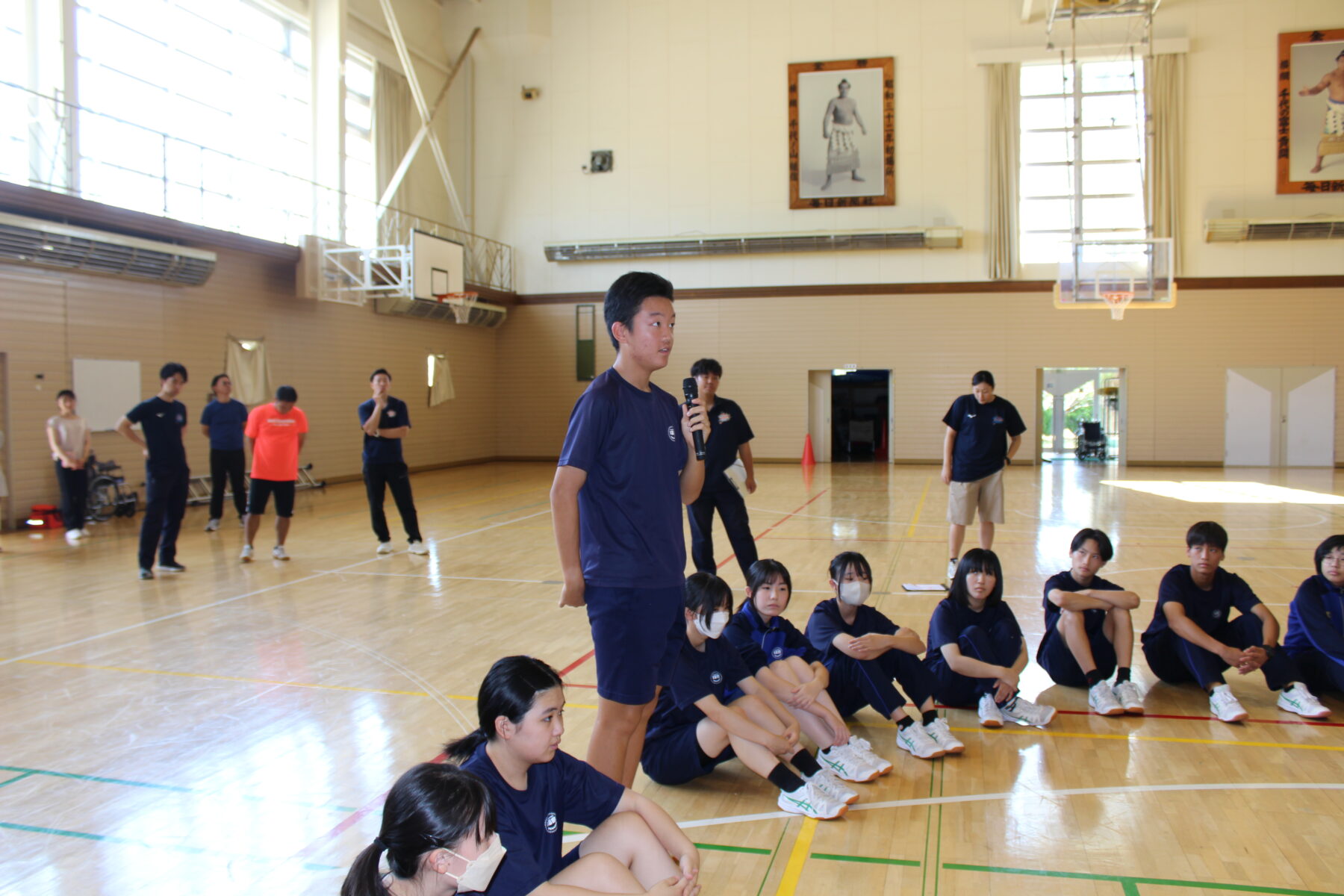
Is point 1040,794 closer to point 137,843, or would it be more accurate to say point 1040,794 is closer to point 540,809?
point 540,809

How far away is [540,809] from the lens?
2.33m

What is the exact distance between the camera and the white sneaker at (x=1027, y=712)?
4.24 m

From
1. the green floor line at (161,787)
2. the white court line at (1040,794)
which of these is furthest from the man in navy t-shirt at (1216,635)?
the green floor line at (161,787)

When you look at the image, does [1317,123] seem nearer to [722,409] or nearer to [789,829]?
[722,409]

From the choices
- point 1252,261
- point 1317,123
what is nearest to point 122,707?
point 1252,261

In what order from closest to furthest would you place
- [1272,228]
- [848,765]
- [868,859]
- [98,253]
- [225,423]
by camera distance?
[868,859] < [848,765] < [225,423] < [98,253] < [1272,228]

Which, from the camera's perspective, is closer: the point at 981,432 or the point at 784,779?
the point at 784,779

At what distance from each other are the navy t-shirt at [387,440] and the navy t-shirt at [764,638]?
574cm

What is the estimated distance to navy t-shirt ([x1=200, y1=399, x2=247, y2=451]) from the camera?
10570 millimetres

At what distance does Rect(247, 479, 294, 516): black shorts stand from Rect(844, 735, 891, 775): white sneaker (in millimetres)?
6938

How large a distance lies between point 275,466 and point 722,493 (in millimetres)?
4974

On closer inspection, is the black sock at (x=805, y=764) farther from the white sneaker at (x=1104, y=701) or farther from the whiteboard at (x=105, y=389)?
the whiteboard at (x=105, y=389)

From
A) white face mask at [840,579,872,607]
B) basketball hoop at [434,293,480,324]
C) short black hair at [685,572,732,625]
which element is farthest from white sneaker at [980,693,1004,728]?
basketball hoop at [434,293,480,324]

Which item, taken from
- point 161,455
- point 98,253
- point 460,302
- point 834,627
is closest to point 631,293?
point 834,627
